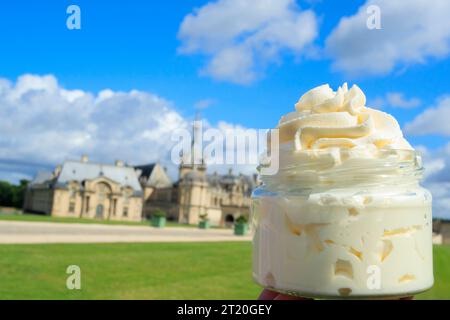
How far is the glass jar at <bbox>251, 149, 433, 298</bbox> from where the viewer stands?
177 centimetres

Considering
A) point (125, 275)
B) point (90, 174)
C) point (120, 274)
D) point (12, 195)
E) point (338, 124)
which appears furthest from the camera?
point (12, 195)

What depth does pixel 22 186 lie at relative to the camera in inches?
3784

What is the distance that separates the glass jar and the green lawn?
Answer: 21.0 ft

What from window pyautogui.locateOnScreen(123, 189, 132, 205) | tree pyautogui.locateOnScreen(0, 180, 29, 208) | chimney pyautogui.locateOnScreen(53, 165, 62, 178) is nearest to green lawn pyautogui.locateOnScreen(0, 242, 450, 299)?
window pyautogui.locateOnScreen(123, 189, 132, 205)

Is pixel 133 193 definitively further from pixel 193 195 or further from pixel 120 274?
pixel 120 274

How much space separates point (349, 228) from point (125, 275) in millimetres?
9037

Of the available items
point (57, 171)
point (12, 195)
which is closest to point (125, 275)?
point (57, 171)

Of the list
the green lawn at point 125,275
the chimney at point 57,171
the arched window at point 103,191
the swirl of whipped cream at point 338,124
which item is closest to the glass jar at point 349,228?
the swirl of whipped cream at point 338,124

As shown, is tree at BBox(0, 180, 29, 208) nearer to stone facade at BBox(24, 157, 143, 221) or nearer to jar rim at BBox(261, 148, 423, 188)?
stone facade at BBox(24, 157, 143, 221)

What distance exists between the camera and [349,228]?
1.77 m

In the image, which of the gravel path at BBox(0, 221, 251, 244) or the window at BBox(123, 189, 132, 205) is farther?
the window at BBox(123, 189, 132, 205)

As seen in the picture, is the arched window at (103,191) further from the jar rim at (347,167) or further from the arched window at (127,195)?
the jar rim at (347,167)
